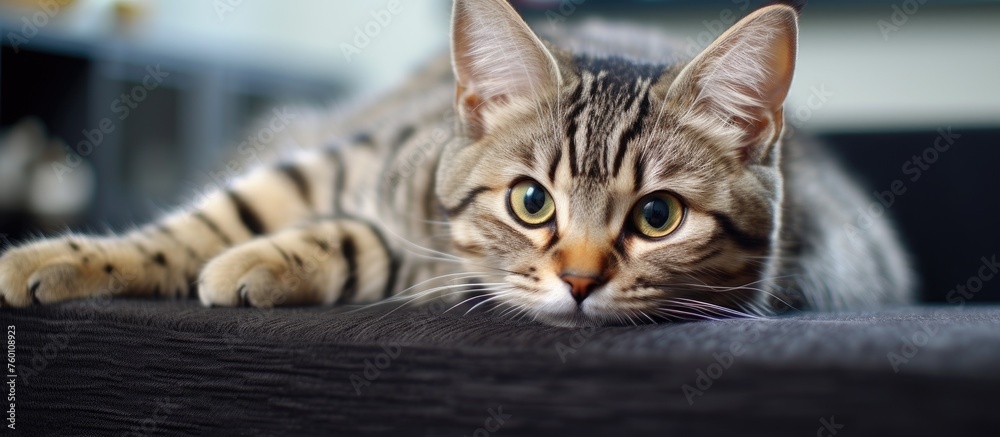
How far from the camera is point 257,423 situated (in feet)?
2.20

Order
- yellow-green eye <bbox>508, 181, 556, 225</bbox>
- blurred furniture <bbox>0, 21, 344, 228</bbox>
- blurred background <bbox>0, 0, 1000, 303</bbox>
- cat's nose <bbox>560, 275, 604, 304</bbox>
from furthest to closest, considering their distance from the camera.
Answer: blurred furniture <bbox>0, 21, 344, 228</bbox> < blurred background <bbox>0, 0, 1000, 303</bbox> < yellow-green eye <bbox>508, 181, 556, 225</bbox> < cat's nose <bbox>560, 275, 604, 304</bbox>

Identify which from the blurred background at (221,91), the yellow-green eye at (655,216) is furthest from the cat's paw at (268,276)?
the blurred background at (221,91)

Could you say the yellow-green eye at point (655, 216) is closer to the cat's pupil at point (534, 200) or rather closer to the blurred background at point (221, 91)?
the cat's pupil at point (534, 200)

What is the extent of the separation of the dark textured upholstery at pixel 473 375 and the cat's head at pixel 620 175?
10 centimetres

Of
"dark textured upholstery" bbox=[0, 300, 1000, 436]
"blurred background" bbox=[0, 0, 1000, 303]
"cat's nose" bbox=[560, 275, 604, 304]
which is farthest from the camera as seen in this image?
"blurred background" bbox=[0, 0, 1000, 303]

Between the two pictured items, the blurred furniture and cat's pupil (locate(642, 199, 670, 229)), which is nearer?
cat's pupil (locate(642, 199, 670, 229))

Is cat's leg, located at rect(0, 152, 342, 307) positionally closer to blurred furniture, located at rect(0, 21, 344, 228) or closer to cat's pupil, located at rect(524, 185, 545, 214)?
cat's pupil, located at rect(524, 185, 545, 214)

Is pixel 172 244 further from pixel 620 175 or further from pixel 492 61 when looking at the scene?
pixel 620 175

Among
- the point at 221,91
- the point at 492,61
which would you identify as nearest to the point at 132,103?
the point at 221,91

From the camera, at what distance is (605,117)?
2.93 feet

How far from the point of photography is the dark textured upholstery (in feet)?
1.65

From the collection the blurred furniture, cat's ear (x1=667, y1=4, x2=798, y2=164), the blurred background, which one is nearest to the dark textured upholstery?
cat's ear (x1=667, y1=4, x2=798, y2=164)

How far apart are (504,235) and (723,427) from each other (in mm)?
423

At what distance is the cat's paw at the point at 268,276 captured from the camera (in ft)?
2.92
